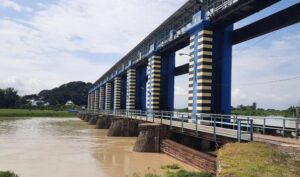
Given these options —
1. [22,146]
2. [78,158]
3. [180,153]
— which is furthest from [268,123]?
[22,146]

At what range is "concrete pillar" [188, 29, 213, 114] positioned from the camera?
101ft

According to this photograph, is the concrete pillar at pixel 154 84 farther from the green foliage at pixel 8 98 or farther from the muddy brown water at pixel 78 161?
the green foliage at pixel 8 98

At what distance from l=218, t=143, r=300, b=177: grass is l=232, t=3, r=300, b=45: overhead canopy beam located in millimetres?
12002

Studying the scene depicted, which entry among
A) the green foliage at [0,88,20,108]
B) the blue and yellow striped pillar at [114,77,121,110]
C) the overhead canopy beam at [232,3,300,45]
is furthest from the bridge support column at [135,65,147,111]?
the green foliage at [0,88,20,108]

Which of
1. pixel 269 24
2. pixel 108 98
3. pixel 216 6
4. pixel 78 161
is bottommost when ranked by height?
pixel 78 161

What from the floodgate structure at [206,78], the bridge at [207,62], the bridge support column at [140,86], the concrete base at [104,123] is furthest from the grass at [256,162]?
the concrete base at [104,123]

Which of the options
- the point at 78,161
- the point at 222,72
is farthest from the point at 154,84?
the point at 78,161

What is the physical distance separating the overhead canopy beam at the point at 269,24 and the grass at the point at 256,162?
473 inches

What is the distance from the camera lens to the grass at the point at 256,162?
1232 centimetres

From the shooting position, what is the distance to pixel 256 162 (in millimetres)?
13211

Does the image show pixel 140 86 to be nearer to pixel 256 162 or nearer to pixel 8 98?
pixel 256 162

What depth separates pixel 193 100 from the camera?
31859mm

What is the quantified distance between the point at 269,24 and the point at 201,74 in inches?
260

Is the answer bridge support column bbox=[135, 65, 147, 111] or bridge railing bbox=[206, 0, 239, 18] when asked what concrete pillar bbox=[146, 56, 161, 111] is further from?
bridge railing bbox=[206, 0, 239, 18]
